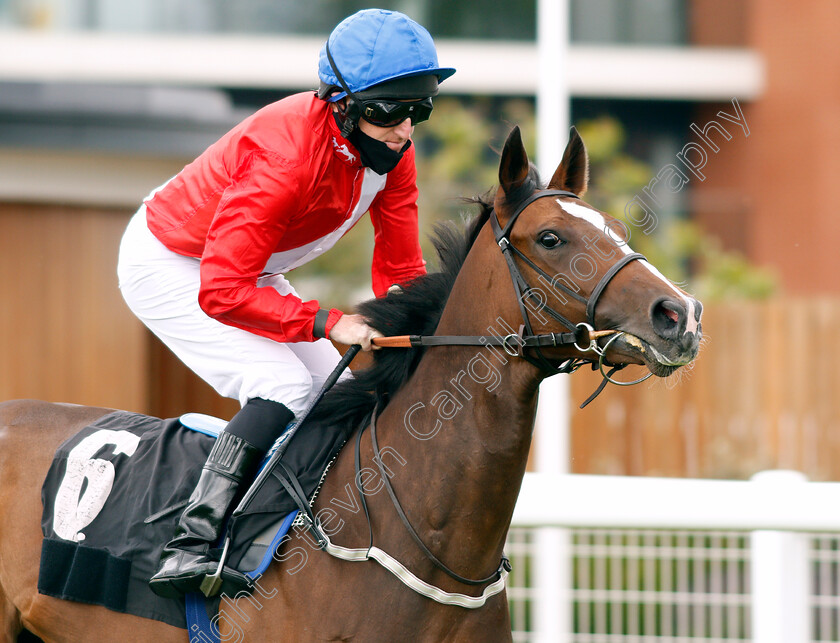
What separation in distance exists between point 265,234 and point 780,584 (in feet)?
7.44

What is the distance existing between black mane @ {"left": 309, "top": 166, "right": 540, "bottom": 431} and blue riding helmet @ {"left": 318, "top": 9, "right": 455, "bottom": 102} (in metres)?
0.39

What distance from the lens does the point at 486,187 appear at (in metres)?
9.85

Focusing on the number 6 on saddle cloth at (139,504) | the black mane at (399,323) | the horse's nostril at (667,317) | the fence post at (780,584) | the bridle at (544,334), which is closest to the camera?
the horse's nostril at (667,317)

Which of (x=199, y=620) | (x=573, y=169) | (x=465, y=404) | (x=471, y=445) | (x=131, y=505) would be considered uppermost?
(x=573, y=169)

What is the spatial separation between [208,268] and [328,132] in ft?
1.69

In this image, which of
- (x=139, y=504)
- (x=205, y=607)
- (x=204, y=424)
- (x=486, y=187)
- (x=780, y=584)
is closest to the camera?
(x=205, y=607)

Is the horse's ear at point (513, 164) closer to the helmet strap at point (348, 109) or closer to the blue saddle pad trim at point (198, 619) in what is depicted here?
the helmet strap at point (348, 109)

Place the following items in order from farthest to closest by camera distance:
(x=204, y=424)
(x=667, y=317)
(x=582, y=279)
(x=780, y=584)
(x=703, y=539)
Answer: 1. (x=703, y=539)
2. (x=780, y=584)
3. (x=204, y=424)
4. (x=582, y=279)
5. (x=667, y=317)

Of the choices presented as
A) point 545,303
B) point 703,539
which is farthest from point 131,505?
point 703,539

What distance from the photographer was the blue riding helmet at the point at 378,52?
238cm

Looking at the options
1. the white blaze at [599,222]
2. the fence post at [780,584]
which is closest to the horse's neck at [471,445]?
the white blaze at [599,222]

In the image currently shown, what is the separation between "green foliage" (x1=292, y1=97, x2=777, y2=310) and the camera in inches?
355

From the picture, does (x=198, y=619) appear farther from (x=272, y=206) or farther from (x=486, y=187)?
(x=486, y=187)

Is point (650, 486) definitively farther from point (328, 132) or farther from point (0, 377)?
point (0, 377)
